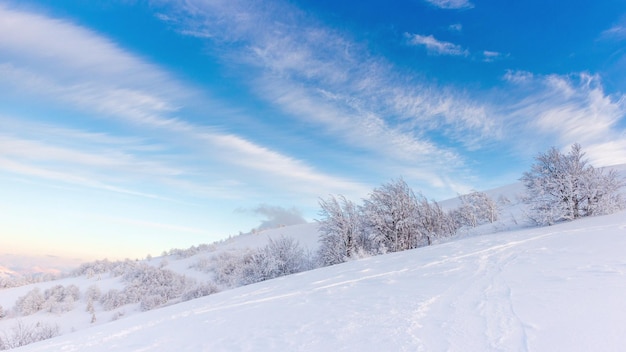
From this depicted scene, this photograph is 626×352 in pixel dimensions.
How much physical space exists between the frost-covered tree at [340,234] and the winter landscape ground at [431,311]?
20.0ft

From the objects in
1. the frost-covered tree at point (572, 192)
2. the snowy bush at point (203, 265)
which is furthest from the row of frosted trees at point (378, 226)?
the snowy bush at point (203, 265)

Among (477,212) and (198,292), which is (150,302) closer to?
(198,292)

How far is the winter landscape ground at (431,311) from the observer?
283 centimetres

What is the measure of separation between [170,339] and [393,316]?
2655 mm

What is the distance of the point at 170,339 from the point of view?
404 centimetres

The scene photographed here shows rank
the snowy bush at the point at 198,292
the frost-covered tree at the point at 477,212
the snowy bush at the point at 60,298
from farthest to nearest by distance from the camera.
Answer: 1. the frost-covered tree at the point at 477,212
2. the snowy bush at the point at 198,292
3. the snowy bush at the point at 60,298

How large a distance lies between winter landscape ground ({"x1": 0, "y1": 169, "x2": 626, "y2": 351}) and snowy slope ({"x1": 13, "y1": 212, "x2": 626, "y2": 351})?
0.01m

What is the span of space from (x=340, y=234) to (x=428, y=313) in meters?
10.4

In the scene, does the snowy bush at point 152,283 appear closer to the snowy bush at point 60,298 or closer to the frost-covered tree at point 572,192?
the snowy bush at point 60,298

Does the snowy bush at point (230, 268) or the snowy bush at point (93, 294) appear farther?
the snowy bush at point (230, 268)

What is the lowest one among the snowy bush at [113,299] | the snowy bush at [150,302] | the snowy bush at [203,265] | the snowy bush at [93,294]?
the snowy bush at [150,302]

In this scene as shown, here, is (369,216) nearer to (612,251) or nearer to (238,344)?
(612,251)

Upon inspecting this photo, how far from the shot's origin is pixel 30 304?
1257 cm

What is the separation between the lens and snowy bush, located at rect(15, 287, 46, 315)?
12422 mm
